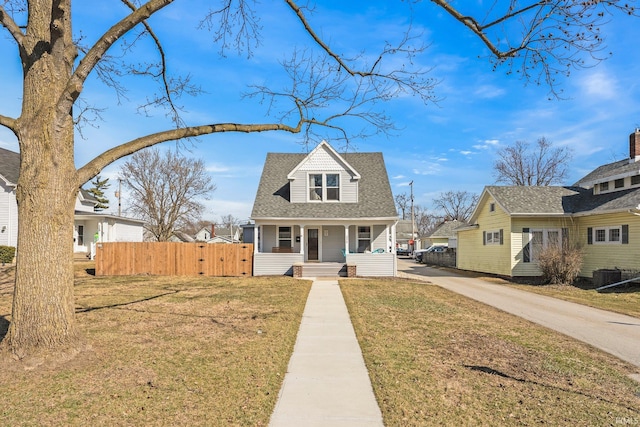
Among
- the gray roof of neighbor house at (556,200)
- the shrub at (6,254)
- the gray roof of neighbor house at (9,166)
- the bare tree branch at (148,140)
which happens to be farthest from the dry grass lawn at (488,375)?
the gray roof of neighbor house at (9,166)

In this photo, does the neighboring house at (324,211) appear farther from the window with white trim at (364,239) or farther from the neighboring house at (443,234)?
the neighboring house at (443,234)

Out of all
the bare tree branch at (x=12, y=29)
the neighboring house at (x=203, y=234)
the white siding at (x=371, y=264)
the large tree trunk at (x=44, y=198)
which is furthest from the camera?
the neighboring house at (x=203, y=234)

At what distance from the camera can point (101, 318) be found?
820cm

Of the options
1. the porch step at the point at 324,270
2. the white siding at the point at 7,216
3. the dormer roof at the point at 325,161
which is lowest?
the porch step at the point at 324,270

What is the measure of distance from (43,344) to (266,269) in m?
14.1

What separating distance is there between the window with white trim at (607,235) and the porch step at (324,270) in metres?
12.0

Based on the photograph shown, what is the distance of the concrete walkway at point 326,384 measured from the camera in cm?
372

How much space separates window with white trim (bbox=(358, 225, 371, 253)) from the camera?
2095 centimetres

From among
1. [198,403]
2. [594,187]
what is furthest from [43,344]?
[594,187]

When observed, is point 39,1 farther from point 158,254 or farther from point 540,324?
point 158,254

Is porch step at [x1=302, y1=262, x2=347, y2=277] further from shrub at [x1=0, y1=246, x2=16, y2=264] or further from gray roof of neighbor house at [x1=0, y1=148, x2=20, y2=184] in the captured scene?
gray roof of neighbor house at [x1=0, y1=148, x2=20, y2=184]

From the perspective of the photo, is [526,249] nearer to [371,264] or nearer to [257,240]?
[371,264]

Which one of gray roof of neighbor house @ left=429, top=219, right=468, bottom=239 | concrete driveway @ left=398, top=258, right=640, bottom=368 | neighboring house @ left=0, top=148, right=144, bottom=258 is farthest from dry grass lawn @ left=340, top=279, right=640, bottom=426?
gray roof of neighbor house @ left=429, top=219, right=468, bottom=239

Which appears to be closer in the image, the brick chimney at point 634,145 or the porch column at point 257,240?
the brick chimney at point 634,145
